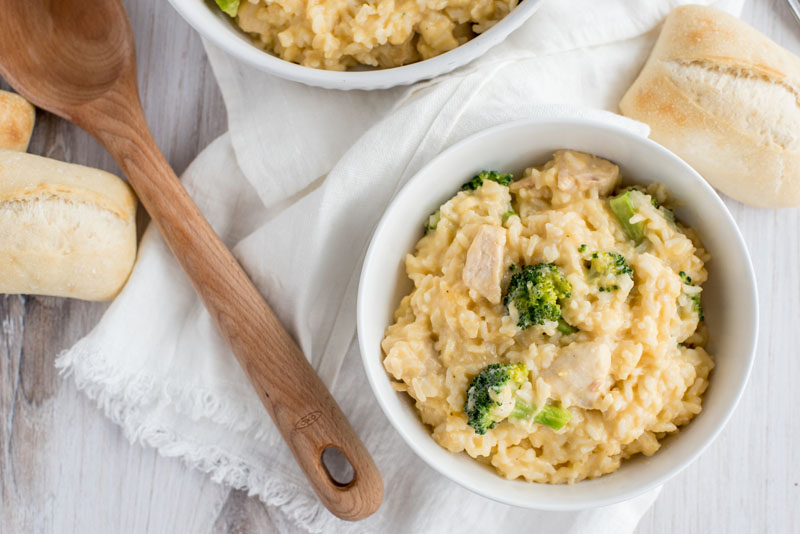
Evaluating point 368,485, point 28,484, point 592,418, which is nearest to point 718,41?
point 592,418

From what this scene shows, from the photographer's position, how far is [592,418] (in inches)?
96.8

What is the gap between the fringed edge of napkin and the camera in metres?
3.25

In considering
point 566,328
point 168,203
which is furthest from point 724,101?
point 168,203

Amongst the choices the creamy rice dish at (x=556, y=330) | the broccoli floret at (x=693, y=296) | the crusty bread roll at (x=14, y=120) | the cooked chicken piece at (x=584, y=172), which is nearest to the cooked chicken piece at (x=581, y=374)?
the creamy rice dish at (x=556, y=330)

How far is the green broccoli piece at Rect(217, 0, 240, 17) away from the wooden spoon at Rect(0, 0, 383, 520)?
0.68m

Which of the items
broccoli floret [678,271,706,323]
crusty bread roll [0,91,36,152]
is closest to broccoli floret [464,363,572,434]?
broccoli floret [678,271,706,323]

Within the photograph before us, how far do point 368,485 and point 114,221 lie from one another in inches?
58.9

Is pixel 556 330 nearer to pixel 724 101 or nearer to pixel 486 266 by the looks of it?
pixel 486 266

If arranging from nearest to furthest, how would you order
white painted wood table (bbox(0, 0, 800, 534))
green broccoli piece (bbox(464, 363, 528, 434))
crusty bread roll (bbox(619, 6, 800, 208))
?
green broccoli piece (bbox(464, 363, 528, 434))
crusty bread roll (bbox(619, 6, 800, 208))
white painted wood table (bbox(0, 0, 800, 534))

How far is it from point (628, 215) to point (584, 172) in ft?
0.72

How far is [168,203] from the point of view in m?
3.15

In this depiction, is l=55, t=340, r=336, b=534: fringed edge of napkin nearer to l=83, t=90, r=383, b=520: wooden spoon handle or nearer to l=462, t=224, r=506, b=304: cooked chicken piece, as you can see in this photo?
l=83, t=90, r=383, b=520: wooden spoon handle

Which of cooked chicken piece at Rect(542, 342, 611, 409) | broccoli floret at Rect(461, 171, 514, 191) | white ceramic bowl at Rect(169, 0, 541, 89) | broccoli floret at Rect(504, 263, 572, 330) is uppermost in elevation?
white ceramic bowl at Rect(169, 0, 541, 89)

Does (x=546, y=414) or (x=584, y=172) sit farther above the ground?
(x=584, y=172)
